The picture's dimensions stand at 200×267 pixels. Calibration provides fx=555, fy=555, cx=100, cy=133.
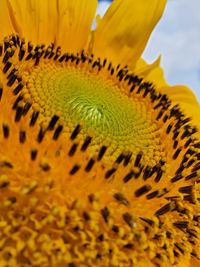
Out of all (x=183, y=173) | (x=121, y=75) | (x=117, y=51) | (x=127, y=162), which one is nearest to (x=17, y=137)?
(x=127, y=162)

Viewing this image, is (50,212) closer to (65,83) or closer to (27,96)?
(27,96)

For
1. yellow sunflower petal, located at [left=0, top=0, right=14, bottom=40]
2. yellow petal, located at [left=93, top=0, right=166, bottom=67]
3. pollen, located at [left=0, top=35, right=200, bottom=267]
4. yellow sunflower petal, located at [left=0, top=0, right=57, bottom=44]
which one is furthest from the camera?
yellow petal, located at [left=93, top=0, right=166, bottom=67]

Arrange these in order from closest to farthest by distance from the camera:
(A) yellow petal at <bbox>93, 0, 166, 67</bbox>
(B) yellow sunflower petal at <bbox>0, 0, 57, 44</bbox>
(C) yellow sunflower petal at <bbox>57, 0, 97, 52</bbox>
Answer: (B) yellow sunflower petal at <bbox>0, 0, 57, 44</bbox> < (C) yellow sunflower petal at <bbox>57, 0, 97, 52</bbox> < (A) yellow petal at <bbox>93, 0, 166, 67</bbox>

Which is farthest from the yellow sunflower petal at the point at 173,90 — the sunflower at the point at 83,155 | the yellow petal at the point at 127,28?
the sunflower at the point at 83,155

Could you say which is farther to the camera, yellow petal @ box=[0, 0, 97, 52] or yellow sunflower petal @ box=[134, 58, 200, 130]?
yellow sunflower petal @ box=[134, 58, 200, 130]

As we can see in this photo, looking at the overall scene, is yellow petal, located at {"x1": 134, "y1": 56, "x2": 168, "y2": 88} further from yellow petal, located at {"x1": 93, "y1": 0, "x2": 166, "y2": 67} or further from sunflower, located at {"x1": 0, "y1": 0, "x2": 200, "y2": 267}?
sunflower, located at {"x1": 0, "y1": 0, "x2": 200, "y2": 267}

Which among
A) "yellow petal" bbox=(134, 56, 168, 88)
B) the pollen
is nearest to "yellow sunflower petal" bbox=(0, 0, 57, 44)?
the pollen

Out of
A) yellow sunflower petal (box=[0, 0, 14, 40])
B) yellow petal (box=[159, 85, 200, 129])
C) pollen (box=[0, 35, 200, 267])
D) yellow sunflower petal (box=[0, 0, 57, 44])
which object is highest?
yellow petal (box=[159, 85, 200, 129])

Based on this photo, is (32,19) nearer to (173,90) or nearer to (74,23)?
(74,23)

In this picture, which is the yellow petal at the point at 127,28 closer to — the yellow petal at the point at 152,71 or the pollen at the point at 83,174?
the yellow petal at the point at 152,71

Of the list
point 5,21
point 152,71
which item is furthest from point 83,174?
point 152,71
